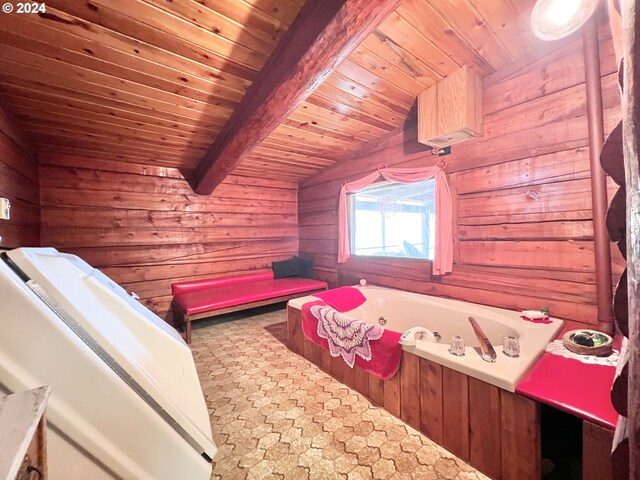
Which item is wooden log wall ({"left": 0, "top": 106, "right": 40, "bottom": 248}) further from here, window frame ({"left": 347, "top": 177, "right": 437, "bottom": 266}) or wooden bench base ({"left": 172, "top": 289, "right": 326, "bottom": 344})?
window frame ({"left": 347, "top": 177, "right": 437, "bottom": 266})

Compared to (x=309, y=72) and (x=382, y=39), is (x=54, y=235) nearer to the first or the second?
(x=309, y=72)

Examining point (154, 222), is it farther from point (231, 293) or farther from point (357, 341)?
point (357, 341)

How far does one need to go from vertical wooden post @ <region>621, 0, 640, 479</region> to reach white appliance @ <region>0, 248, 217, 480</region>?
112 cm

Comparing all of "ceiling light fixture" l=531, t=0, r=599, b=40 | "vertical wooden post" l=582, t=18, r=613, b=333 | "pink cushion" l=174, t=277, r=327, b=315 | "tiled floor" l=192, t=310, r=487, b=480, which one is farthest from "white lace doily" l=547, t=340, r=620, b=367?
"pink cushion" l=174, t=277, r=327, b=315

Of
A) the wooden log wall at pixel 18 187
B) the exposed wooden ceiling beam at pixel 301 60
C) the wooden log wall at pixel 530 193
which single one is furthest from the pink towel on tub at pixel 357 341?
the wooden log wall at pixel 18 187

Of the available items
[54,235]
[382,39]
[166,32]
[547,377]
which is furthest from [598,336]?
[54,235]

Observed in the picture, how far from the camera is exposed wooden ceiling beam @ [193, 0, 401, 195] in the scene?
120cm

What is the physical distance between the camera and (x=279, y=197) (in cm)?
423

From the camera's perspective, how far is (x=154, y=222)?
3223mm

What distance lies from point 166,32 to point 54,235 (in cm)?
257

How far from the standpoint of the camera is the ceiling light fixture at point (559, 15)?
4.20ft

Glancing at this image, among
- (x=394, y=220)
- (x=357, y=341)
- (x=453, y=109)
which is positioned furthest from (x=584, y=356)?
(x=394, y=220)

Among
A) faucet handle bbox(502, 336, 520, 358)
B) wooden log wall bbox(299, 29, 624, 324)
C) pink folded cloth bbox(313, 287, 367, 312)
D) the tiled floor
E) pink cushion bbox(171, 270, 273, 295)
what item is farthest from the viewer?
pink cushion bbox(171, 270, 273, 295)

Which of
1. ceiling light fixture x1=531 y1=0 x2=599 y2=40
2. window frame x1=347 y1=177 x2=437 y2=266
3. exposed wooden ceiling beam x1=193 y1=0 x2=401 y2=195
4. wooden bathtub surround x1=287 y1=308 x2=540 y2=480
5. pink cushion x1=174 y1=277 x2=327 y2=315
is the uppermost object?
ceiling light fixture x1=531 y1=0 x2=599 y2=40
